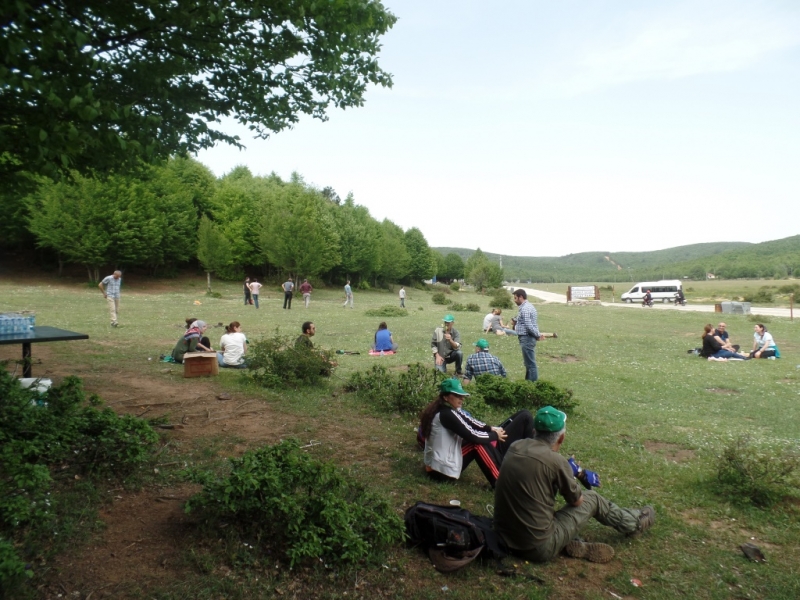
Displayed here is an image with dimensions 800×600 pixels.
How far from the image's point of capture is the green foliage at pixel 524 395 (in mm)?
9133

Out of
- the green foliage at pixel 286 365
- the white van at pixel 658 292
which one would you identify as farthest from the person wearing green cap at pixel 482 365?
the white van at pixel 658 292

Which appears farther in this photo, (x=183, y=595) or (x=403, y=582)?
(x=403, y=582)

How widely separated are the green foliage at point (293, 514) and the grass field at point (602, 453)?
0.19m

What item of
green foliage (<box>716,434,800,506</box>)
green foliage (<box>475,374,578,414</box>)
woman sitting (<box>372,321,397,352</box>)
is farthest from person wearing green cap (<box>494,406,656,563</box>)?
woman sitting (<box>372,321,397,352</box>)

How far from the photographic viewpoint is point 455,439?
6.00 meters

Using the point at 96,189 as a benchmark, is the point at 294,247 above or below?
below

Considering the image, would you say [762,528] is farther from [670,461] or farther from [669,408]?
[669,408]

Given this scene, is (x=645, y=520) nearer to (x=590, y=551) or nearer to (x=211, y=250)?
(x=590, y=551)

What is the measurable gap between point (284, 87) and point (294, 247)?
46524 millimetres

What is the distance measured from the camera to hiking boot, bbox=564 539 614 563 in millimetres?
4621

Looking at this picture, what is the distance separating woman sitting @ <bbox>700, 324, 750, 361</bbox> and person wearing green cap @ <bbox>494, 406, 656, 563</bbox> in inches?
600

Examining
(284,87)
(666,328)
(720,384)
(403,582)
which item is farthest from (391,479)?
(666,328)

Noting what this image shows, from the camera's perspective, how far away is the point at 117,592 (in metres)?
3.61

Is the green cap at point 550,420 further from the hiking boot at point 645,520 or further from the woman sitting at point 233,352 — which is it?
the woman sitting at point 233,352
